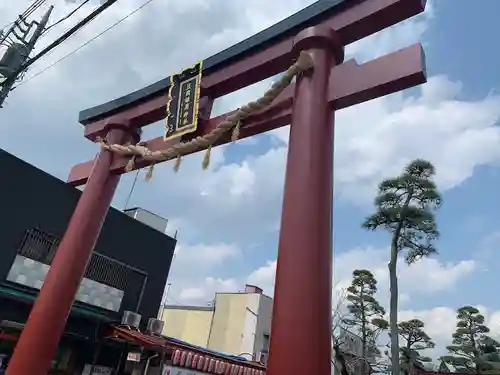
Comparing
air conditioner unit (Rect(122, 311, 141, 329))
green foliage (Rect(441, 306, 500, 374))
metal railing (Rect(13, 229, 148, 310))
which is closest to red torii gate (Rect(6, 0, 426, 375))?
metal railing (Rect(13, 229, 148, 310))

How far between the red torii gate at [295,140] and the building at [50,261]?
360 cm

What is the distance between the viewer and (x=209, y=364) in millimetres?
10500

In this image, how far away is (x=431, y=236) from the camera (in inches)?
640

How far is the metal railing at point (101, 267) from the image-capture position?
8.81 metres

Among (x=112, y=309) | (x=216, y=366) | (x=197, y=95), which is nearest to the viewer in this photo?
(x=197, y=95)

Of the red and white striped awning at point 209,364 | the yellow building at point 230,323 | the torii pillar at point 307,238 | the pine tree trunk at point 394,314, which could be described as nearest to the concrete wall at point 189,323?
the yellow building at point 230,323

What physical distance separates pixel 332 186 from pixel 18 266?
7.59m

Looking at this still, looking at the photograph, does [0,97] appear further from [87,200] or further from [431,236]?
[431,236]

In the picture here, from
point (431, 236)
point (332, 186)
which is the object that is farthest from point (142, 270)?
point (431, 236)

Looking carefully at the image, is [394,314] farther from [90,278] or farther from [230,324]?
[90,278]

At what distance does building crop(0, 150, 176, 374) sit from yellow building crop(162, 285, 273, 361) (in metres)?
9.53

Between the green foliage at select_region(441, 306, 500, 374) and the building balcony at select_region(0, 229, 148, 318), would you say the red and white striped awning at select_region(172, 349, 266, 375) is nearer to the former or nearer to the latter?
the building balcony at select_region(0, 229, 148, 318)

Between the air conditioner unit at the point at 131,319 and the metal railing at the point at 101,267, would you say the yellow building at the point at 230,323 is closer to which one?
the metal railing at the point at 101,267

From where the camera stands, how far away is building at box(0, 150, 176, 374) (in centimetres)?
836
